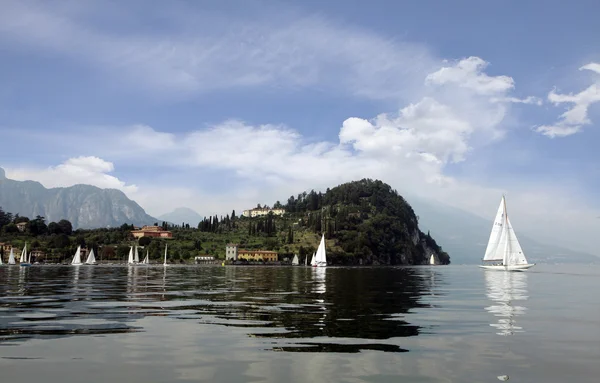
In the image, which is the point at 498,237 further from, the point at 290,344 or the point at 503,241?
the point at 290,344

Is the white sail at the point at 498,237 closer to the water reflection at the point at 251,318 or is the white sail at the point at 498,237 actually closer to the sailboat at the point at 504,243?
the sailboat at the point at 504,243

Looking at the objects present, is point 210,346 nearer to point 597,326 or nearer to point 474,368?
point 474,368

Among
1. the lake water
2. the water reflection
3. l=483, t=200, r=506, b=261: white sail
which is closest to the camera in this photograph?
the lake water

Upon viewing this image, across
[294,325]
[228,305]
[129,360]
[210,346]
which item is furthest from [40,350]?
[228,305]

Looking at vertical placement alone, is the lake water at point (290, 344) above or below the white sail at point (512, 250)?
below

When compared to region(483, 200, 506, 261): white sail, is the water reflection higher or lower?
lower

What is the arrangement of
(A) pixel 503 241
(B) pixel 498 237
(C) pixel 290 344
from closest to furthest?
(C) pixel 290 344
(A) pixel 503 241
(B) pixel 498 237

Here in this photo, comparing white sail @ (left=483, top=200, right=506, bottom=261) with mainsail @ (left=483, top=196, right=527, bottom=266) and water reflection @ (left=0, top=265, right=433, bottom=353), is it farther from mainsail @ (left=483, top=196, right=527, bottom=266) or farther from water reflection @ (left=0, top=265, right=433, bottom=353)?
water reflection @ (left=0, top=265, right=433, bottom=353)

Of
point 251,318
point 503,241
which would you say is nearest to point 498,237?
point 503,241

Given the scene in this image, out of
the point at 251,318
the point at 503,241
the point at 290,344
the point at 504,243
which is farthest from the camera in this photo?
the point at 503,241

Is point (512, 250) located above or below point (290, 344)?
above

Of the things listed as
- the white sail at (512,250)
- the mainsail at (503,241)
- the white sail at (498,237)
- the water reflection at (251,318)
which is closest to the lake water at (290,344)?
the water reflection at (251,318)

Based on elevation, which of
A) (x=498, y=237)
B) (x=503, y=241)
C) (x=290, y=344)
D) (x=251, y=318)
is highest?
(x=498, y=237)

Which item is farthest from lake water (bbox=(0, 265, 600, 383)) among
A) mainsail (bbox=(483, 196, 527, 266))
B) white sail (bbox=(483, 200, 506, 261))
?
mainsail (bbox=(483, 196, 527, 266))
